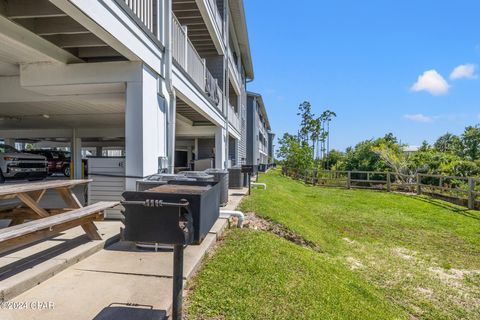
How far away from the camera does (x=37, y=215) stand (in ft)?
12.3

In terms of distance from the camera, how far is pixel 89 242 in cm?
361

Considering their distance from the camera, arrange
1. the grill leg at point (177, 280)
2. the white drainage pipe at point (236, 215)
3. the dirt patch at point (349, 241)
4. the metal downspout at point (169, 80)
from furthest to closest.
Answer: the dirt patch at point (349, 241), the white drainage pipe at point (236, 215), the metal downspout at point (169, 80), the grill leg at point (177, 280)

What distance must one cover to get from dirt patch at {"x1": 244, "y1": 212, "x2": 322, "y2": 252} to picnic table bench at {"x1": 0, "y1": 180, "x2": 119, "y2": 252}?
9.50 feet

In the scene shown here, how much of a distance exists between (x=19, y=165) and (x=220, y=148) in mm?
6962

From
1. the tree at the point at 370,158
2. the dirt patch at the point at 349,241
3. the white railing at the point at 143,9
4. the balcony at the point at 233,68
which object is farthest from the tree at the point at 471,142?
the white railing at the point at 143,9

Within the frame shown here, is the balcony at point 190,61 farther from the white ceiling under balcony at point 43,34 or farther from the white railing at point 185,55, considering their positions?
the white ceiling under balcony at point 43,34

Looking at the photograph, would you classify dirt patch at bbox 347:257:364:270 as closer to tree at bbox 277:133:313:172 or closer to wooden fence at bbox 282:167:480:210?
wooden fence at bbox 282:167:480:210

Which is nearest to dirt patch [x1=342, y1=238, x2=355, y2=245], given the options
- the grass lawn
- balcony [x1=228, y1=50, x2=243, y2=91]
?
the grass lawn

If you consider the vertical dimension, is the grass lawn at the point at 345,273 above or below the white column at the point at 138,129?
below

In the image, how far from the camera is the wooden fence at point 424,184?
10.6 meters

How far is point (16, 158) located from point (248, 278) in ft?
34.0

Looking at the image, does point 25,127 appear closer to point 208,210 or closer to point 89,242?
point 89,242

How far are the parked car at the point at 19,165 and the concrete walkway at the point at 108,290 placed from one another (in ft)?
28.3

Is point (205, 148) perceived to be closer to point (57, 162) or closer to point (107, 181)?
point (57, 162)
